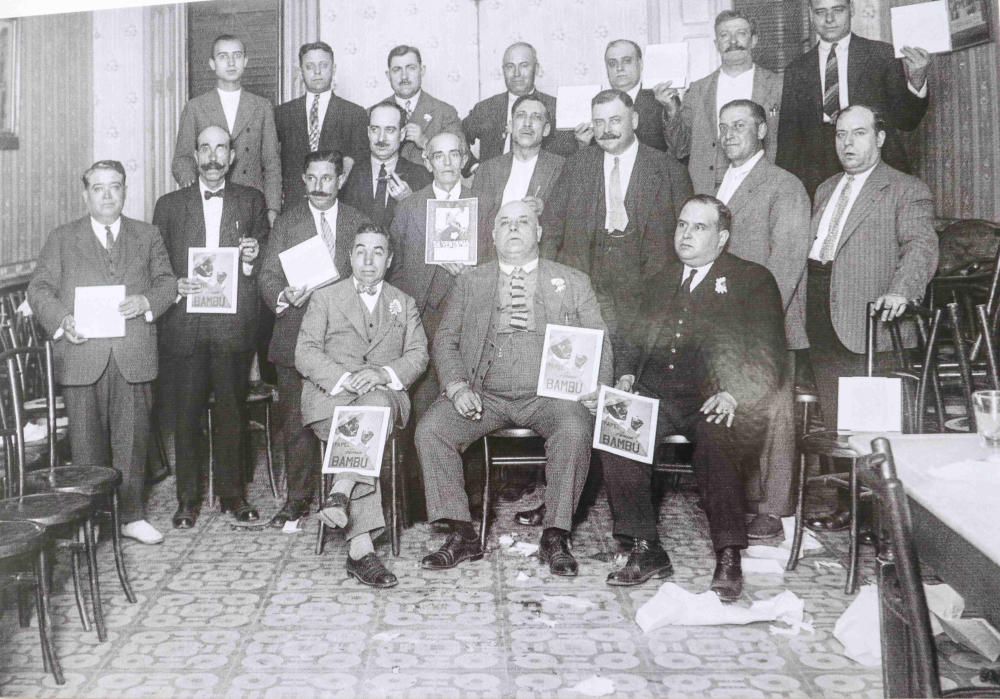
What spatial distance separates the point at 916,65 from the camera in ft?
8.07

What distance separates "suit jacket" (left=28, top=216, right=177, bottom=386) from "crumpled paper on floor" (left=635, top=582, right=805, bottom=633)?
1.84 m

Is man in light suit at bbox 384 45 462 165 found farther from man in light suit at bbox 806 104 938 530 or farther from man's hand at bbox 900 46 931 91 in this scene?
man's hand at bbox 900 46 931 91

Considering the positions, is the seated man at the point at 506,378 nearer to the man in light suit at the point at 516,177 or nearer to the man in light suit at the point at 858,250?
the man in light suit at the point at 516,177

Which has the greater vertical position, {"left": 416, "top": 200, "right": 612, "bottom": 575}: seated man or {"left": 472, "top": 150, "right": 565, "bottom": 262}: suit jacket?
{"left": 472, "top": 150, "right": 565, "bottom": 262}: suit jacket

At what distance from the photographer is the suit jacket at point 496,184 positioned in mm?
2990

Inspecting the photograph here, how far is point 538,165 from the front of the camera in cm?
301

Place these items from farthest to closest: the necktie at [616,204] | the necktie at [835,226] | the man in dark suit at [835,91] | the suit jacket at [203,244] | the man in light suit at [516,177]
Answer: the suit jacket at [203,244] < the man in light suit at [516,177] < the necktie at [616,204] < the necktie at [835,226] < the man in dark suit at [835,91]

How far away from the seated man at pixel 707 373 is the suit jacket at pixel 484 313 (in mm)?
169

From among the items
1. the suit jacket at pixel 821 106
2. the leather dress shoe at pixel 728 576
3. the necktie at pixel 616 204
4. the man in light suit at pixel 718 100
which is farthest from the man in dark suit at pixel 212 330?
the suit jacket at pixel 821 106

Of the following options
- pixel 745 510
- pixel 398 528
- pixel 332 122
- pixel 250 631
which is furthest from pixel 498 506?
pixel 332 122

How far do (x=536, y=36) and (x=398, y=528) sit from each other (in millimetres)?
1625

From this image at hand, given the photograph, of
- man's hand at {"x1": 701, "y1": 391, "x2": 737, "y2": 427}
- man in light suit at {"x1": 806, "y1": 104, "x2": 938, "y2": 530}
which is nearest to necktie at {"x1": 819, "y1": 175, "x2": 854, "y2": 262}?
man in light suit at {"x1": 806, "y1": 104, "x2": 938, "y2": 530}

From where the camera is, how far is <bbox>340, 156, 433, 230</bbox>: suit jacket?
10.7 ft

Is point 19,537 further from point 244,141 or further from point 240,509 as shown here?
point 244,141
